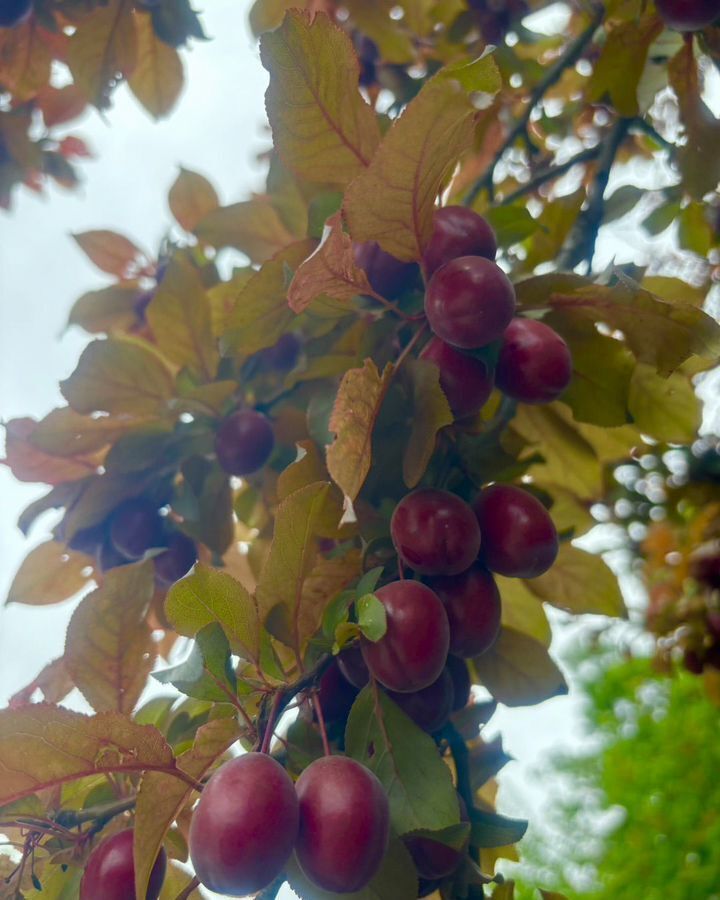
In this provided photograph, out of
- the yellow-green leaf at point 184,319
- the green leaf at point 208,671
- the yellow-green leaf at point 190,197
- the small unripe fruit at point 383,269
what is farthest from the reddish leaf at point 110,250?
the green leaf at point 208,671

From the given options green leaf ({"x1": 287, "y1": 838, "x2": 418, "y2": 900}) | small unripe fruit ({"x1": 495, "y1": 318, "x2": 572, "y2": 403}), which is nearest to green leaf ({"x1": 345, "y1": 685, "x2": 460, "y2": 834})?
green leaf ({"x1": 287, "y1": 838, "x2": 418, "y2": 900})

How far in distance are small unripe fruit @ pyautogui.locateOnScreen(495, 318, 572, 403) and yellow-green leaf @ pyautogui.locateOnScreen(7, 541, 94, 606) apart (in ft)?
1.83

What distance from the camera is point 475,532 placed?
58cm

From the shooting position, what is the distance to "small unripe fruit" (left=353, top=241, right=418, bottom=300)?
2.23 feet

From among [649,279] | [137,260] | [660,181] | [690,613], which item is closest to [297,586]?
[649,279]

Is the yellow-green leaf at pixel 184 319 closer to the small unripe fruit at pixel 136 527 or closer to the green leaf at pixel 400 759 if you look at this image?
the small unripe fruit at pixel 136 527

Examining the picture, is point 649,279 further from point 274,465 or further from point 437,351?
point 274,465

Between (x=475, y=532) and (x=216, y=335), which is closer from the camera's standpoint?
(x=475, y=532)

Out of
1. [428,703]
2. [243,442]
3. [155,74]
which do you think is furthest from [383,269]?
[155,74]

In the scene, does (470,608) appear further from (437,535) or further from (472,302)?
(472,302)

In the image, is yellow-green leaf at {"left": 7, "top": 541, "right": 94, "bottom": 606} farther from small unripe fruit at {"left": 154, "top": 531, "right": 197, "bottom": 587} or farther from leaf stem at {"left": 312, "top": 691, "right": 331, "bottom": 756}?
leaf stem at {"left": 312, "top": 691, "right": 331, "bottom": 756}

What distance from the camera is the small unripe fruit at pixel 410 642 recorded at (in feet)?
1.69

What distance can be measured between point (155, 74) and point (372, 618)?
38.7 inches

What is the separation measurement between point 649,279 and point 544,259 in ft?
0.39
